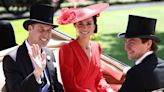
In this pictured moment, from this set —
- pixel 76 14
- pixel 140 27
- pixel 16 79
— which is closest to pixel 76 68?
pixel 76 14

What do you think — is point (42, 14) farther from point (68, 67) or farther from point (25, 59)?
point (68, 67)

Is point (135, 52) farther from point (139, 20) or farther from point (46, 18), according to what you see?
point (46, 18)

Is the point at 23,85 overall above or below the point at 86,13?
below

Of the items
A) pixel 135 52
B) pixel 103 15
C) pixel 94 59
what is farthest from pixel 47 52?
pixel 103 15

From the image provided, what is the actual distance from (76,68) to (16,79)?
72cm

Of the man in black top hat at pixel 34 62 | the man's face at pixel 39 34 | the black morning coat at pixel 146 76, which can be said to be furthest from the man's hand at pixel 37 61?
the black morning coat at pixel 146 76

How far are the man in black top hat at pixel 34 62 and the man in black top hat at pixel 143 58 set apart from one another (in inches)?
26.7

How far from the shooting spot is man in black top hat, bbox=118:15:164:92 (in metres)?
3.24

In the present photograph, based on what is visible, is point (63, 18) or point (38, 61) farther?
point (63, 18)

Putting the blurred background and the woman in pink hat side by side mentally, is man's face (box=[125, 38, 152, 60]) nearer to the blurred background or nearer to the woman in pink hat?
the woman in pink hat

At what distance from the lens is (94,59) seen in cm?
426

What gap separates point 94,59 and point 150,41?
950mm

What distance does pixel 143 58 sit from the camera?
3.35 meters

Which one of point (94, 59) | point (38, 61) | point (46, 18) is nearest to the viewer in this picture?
point (38, 61)
